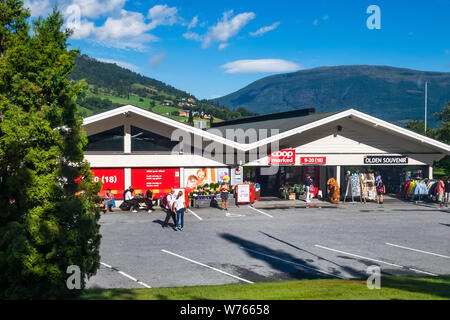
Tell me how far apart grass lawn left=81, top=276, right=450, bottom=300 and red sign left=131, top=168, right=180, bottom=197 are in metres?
15.0

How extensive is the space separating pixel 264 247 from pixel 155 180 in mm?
11483

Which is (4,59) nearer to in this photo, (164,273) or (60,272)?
(60,272)

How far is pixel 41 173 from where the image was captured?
7750 mm

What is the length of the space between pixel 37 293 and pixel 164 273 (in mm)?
4387

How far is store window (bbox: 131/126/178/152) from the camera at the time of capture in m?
24.3

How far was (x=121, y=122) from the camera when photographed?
78.7 feet

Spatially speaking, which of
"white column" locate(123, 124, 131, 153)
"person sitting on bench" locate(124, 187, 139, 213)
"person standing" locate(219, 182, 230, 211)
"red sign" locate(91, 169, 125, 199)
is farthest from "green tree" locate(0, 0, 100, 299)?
"red sign" locate(91, 169, 125, 199)

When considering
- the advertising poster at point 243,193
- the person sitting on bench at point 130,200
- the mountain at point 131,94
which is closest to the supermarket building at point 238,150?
the advertising poster at point 243,193

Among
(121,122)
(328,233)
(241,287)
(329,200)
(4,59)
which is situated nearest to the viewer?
(4,59)

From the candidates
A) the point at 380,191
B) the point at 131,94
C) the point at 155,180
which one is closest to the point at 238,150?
the point at 155,180

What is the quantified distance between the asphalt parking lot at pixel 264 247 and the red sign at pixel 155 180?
2.24 metres

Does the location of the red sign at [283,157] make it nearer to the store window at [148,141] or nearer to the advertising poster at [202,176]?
the advertising poster at [202,176]

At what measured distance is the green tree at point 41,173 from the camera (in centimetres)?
741
